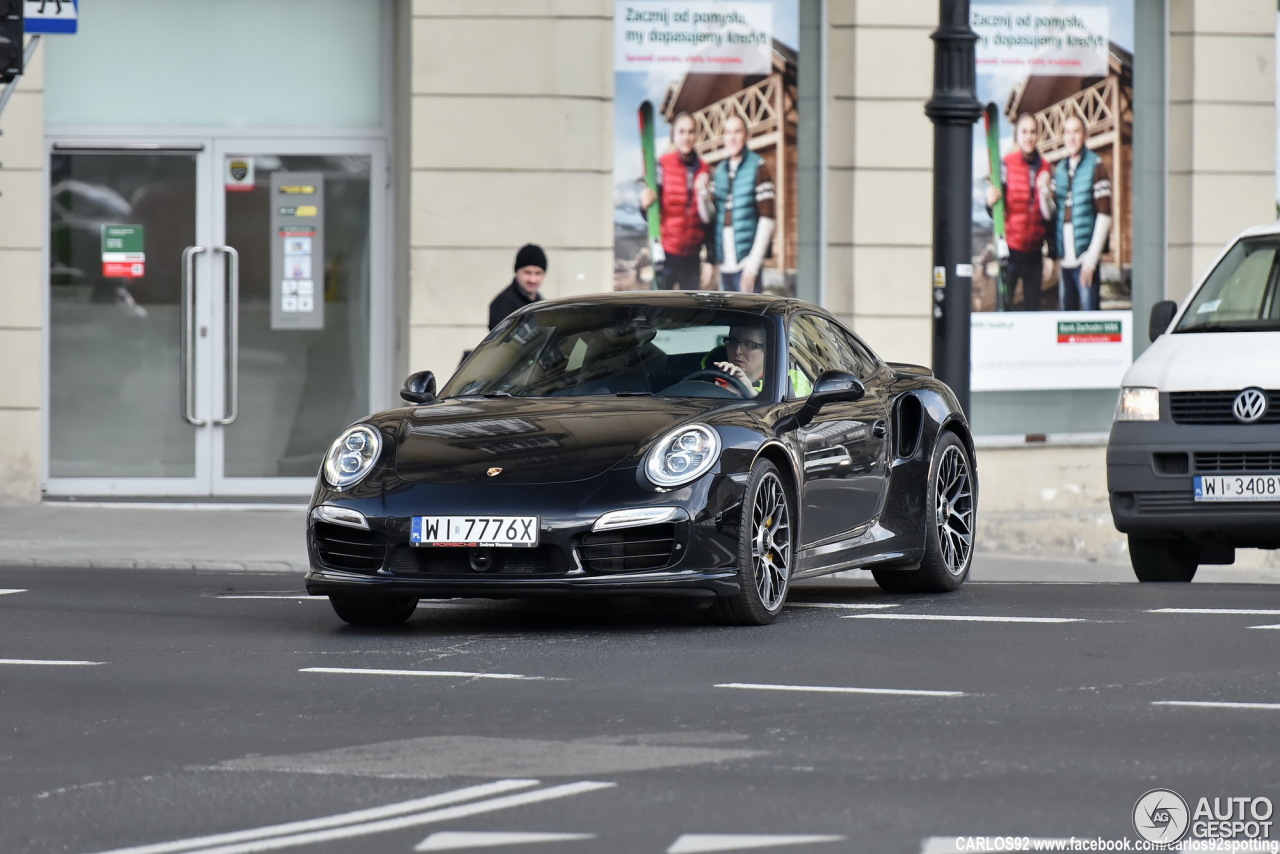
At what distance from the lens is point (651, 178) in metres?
17.1

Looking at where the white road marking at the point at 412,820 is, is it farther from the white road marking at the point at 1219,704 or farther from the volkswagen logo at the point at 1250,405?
the volkswagen logo at the point at 1250,405

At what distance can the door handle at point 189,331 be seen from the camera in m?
16.9

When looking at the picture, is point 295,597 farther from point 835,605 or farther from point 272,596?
point 835,605

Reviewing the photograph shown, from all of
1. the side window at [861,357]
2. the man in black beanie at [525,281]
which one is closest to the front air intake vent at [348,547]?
the side window at [861,357]

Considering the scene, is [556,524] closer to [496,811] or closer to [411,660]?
[411,660]

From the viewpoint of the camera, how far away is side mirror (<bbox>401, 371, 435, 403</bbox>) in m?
9.87

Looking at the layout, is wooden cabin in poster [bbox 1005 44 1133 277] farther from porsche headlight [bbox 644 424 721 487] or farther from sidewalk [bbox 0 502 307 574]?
porsche headlight [bbox 644 424 721 487]

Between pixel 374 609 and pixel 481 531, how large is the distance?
958 millimetres

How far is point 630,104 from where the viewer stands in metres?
17.1

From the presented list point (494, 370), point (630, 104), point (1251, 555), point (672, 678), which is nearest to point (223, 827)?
point (672, 678)

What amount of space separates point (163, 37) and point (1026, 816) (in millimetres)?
13078

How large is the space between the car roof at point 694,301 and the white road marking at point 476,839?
5080 millimetres
